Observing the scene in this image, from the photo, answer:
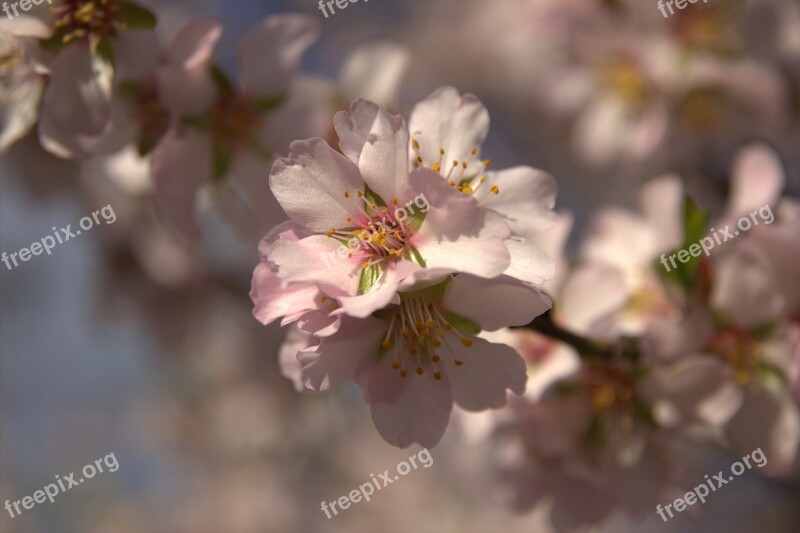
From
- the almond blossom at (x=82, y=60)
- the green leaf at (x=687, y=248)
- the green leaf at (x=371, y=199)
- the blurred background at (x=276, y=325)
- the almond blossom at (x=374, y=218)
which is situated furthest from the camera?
the blurred background at (x=276, y=325)

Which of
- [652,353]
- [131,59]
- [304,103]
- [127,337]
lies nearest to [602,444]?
[652,353]

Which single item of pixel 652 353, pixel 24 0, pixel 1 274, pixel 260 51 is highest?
pixel 24 0

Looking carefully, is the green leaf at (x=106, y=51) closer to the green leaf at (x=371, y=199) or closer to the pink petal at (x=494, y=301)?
the green leaf at (x=371, y=199)

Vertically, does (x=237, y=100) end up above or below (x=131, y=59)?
below

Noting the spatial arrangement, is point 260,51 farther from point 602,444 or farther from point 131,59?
point 602,444

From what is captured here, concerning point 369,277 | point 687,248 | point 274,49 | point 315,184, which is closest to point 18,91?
point 274,49

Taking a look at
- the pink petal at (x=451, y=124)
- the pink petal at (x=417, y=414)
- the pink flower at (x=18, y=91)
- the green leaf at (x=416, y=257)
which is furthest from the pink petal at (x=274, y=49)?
the pink petal at (x=417, y=414)
